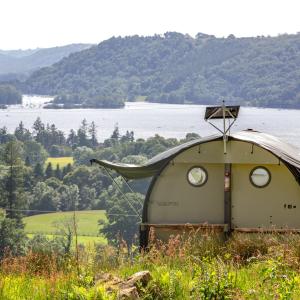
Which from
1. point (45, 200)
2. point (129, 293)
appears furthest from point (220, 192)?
point (45, 200)

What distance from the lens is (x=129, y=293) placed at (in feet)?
17.1

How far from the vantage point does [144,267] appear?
6.37 meters

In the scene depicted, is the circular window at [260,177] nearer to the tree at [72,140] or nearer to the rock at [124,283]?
the rock at [124,283]

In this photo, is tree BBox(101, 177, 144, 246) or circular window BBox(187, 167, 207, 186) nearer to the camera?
circular window BBox(187, 167, 207, 186)

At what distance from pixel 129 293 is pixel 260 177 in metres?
6.75

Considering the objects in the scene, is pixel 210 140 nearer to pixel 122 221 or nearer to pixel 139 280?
pixel 139 280

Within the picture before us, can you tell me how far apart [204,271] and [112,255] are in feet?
5.16

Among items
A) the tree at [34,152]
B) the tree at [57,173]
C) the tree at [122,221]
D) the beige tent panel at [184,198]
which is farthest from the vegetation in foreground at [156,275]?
the tree at [34,152]

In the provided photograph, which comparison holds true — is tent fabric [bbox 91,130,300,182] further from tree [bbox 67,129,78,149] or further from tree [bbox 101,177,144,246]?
tree [bbox 67,129,78,149]

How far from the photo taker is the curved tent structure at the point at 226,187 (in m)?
11.4

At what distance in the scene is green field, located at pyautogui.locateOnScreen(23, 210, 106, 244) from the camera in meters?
78.3

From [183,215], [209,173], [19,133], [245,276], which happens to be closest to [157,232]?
[183,215]

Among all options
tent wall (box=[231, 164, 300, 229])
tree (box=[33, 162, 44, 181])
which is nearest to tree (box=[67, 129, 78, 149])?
tree (box=[33, 162, 44, 181])

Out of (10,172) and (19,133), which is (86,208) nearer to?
(10,172)
